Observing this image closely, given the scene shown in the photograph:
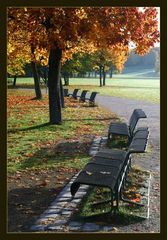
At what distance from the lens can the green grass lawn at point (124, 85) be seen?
10.6m

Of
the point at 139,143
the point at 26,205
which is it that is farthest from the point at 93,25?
the point at 26,205

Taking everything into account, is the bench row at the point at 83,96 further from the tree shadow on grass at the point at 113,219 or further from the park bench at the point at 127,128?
the tree shadow on grass at the point at 113,219

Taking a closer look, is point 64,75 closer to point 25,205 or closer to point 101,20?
point 101,20

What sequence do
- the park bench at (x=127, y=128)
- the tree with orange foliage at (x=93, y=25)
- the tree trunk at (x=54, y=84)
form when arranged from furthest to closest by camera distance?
the tree trunk at (x=54, y=84)
the tree with orange foliage at (x=93, y=25)
the park bench at (x=127, y=128)

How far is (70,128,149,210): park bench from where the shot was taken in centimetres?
560

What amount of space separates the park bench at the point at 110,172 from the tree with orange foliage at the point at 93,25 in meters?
3.31

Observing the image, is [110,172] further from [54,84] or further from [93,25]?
[54,84]

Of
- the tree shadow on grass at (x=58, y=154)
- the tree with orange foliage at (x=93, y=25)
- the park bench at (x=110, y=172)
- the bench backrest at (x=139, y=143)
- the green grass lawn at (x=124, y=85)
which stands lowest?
the tree shadow on grass at (x=58, y=154)

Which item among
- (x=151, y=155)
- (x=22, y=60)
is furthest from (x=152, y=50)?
(x=22, y=60)

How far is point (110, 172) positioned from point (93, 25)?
4.82 m

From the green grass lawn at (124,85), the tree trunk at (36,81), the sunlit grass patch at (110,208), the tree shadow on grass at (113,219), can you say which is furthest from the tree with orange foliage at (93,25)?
the tree trunk at (36,81)

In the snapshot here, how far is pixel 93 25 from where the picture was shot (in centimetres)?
998

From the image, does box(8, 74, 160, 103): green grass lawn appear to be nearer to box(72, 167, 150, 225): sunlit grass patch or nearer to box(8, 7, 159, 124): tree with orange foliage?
box(8, 7, 159, 124): tree with orange foliage

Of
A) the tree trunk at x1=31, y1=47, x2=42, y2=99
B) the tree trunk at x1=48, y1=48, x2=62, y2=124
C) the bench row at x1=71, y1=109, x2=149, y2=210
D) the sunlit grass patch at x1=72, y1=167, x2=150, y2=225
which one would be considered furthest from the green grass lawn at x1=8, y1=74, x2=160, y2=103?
the sunlit grass patch at x1=72, y1=167, x2=150, y2=225
